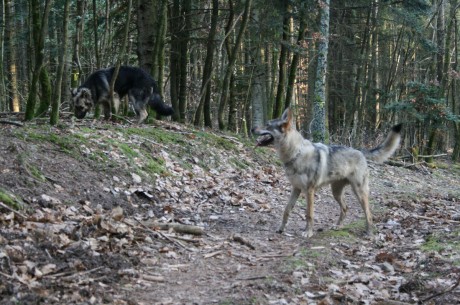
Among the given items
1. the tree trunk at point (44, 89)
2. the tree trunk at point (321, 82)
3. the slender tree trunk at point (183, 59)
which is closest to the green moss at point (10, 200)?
the tree trunk at point (44, 89)

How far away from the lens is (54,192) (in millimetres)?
7238

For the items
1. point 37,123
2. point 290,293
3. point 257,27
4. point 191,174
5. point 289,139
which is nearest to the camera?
point 290,293

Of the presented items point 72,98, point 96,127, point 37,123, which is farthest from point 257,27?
point 37,123

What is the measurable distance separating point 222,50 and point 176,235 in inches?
678

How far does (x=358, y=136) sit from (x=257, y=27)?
9149 millimetres

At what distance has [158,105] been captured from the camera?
45.8 feet

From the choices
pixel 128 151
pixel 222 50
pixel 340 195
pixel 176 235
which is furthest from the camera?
pixel 222 50

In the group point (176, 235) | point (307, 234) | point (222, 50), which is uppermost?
point (222, 50)

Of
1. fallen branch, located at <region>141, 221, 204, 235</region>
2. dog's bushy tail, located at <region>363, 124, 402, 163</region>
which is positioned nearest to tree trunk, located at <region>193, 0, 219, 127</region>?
dog's bushy tail, located at <region>363, 124, 402, 163</region>

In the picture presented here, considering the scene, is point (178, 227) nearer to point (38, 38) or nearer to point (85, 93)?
point (38, 38)

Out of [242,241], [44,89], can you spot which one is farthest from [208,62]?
[242,241]

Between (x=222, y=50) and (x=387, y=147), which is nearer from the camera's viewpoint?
(x=387, y=147)

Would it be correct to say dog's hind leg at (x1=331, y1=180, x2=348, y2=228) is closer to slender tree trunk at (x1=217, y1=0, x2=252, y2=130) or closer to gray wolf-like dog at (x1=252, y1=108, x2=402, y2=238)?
gray wolf-like dog at (x1=252, y1=108, x2=402, y2=238)

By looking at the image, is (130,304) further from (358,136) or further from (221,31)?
(358,136)
